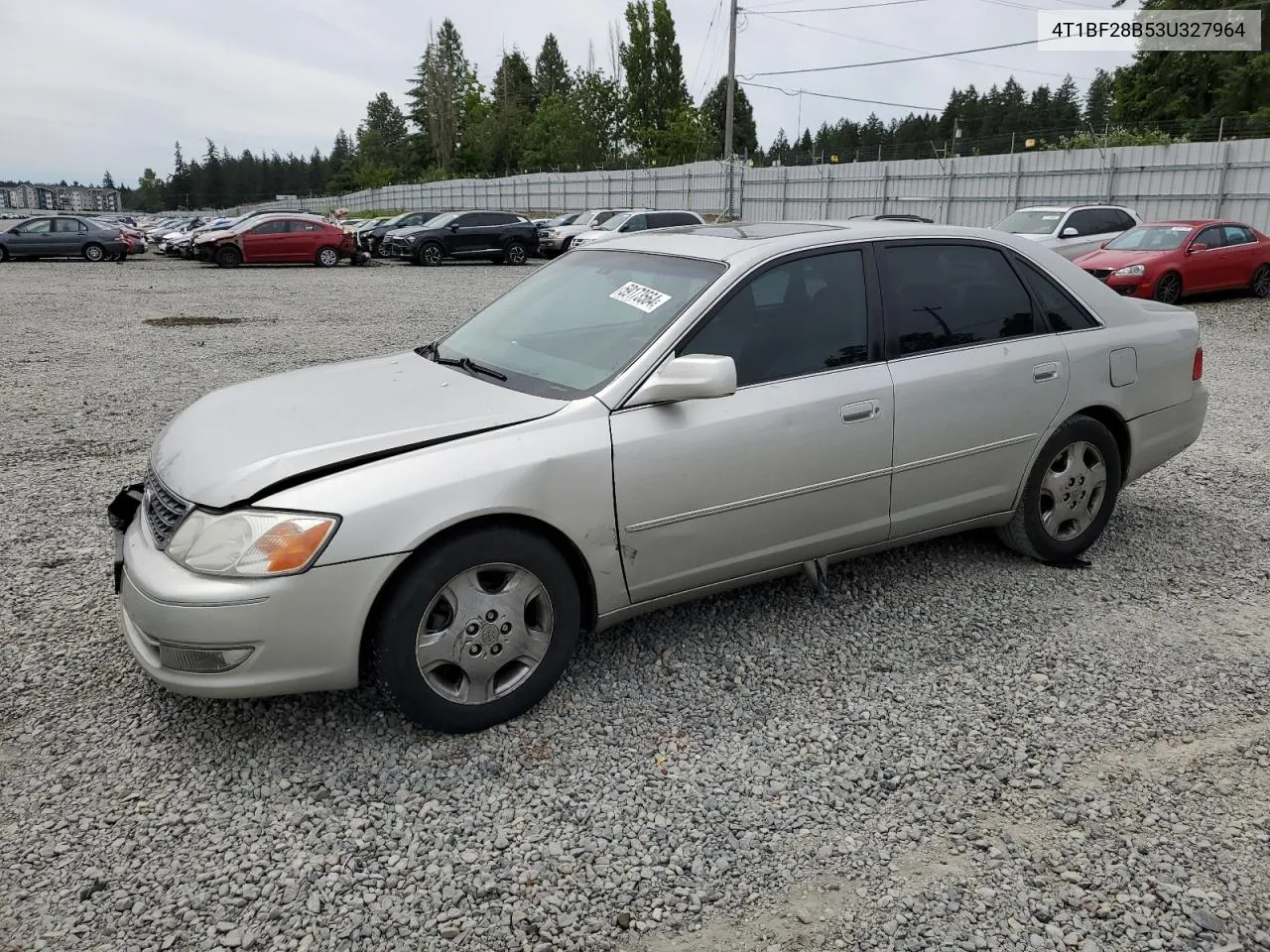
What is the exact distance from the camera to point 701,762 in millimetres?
3094

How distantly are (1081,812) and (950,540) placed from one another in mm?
2254

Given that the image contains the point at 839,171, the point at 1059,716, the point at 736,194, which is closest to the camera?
the point at 1059,716

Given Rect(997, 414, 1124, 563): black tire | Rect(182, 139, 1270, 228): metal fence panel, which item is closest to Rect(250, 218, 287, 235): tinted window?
Rect(182, 139, 1270, 228): metal fence panel

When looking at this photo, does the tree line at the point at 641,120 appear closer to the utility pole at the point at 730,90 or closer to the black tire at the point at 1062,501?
the utility pole at the point at 730,90

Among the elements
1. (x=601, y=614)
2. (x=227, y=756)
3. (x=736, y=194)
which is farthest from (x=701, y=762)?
(x=736, y=194)

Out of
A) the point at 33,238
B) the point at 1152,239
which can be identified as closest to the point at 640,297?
the point at 1152,239

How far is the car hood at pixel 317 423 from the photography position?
301cm

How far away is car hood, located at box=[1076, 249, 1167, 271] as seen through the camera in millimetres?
14664

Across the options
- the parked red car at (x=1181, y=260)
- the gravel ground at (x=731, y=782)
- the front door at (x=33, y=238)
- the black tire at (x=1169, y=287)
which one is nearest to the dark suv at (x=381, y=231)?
the front door at (x=33, y=238)

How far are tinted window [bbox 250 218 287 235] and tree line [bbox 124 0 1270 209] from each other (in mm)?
17746

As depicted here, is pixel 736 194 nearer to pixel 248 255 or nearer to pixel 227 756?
pixel 248 255

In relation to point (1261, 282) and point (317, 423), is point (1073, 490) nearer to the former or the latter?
point (317, 423)

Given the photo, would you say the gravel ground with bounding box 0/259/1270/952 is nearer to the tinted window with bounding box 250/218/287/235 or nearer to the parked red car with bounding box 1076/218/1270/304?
the parked red car with bounding box 1076/218/1270/304

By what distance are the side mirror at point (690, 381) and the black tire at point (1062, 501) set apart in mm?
1839
